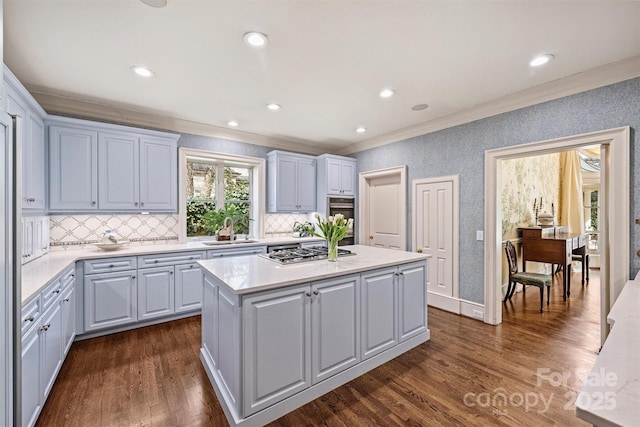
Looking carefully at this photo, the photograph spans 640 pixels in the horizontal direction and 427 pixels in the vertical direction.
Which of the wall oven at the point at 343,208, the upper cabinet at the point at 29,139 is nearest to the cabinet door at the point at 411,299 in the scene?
the wall oven at the point at 343,208

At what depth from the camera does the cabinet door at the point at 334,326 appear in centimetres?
209

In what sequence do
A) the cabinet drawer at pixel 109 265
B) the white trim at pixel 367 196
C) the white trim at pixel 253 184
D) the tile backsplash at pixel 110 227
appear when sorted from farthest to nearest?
the white trim at pixel 367 196, the white trim at pixel 253 184, the tile backsplash at pixel 110 227, the cabinet drawer at pixel 109 265

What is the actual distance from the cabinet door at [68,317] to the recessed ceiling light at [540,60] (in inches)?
180

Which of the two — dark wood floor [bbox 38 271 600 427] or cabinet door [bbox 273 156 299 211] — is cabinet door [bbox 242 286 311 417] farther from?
cabinet door [bbox 273 156 299 211]

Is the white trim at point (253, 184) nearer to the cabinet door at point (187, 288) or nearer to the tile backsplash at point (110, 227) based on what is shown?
the tile backsplash at point (110, 227)

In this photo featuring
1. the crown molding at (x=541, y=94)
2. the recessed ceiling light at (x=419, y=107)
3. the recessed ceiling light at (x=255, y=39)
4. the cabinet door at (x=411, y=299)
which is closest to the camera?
the recessed ceiling light at (x=255, y=39)

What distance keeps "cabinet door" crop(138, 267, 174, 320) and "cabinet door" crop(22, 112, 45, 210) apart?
1.19 meters

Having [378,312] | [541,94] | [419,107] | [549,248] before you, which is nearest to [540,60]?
[541,94]

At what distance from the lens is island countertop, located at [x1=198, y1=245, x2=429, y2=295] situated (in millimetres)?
1821

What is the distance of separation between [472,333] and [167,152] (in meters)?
Result: 4.41

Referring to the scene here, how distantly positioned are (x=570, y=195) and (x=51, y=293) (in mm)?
8891

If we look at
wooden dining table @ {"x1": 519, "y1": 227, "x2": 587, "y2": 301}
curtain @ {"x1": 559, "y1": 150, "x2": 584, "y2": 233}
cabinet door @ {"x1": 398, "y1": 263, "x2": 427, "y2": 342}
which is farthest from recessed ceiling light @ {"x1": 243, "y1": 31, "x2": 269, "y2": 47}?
curtain @ {"x1": 559, "y1": 150, "x2": 584, "y2": 233}

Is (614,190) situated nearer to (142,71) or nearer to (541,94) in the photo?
(541,94)

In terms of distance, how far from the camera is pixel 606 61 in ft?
8.04
